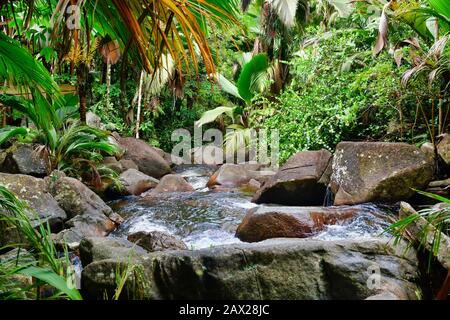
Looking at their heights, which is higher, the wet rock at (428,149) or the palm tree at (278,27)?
the palm tree at (278,27)

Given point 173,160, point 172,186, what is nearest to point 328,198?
point 172,186

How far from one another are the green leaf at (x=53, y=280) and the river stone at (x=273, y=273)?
0.96 meters

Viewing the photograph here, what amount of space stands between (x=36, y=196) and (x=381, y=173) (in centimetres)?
449

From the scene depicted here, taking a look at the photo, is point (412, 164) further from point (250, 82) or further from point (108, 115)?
point (108, 115)

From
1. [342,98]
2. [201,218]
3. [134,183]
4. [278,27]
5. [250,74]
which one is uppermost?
[278,27]

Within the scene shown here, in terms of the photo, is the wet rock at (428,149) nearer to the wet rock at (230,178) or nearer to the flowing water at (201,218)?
the flowing water at (201,218)

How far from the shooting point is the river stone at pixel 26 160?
6.48 m

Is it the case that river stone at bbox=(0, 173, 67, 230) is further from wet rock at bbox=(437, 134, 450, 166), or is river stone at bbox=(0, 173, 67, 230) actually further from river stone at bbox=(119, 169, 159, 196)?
wet rock at bbox=(437, 134, 450, 166)

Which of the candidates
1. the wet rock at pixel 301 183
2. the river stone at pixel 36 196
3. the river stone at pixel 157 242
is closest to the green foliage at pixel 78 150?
the river stone at pixel 36 196

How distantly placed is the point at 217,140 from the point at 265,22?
17.3 feet

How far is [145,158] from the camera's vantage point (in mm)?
9383

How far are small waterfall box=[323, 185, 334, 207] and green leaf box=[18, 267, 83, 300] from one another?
15.9 ft

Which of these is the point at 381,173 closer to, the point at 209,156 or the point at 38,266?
the point at 38,266

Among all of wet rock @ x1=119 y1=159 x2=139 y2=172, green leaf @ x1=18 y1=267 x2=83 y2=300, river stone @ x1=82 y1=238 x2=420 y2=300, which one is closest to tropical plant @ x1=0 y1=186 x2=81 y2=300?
green leaf @ x1=18 y1=267 x2=83 y2=300
